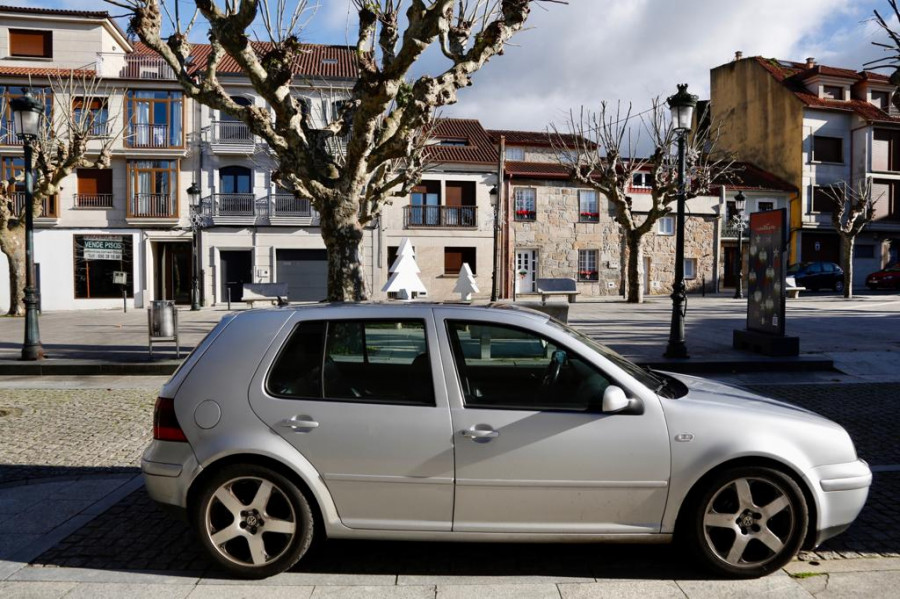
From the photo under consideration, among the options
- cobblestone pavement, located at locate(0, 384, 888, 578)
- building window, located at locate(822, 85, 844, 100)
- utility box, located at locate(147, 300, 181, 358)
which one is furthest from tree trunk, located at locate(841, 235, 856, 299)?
utility box, located at locate(147, 300, 181, 358)

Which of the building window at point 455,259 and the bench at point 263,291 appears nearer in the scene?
the bench at point 263,291

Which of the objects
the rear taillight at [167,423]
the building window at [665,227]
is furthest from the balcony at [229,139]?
the rear taillight at [167,423]

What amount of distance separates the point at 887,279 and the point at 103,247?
1521 inches

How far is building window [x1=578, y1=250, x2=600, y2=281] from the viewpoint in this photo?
36.9 m

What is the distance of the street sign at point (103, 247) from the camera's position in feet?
102

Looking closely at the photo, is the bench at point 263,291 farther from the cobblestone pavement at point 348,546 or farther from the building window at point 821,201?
the building window at point 821,201

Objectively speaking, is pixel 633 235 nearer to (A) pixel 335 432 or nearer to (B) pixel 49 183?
(B) pixel 49 183

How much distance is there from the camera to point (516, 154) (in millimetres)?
38125

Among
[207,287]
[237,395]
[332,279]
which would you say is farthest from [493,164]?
[237,395]

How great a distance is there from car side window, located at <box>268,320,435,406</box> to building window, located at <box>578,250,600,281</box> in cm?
3389

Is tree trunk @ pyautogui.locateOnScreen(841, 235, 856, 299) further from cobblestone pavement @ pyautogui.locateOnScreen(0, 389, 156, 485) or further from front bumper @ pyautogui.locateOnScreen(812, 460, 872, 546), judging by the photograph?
front bumper @ pyautogui.locateOnScreen(812, 460, 872, 546)

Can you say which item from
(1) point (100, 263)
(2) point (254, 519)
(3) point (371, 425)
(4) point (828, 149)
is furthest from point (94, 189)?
(4) point (828, 149)

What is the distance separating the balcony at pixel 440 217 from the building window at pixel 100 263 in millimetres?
13223

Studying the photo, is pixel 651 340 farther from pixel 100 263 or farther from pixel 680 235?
pixel 100 263
